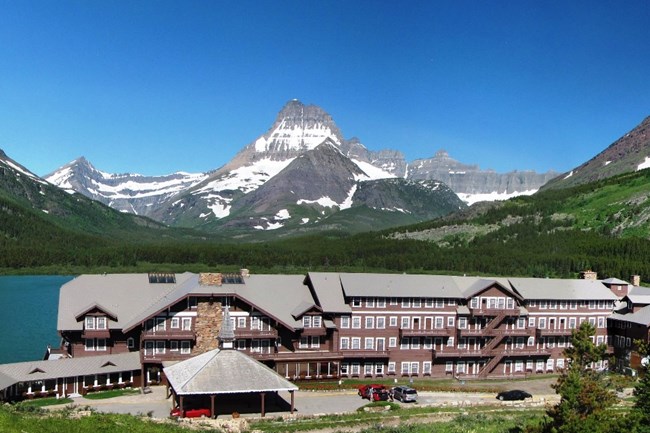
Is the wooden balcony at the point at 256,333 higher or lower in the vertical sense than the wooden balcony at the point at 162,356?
higher

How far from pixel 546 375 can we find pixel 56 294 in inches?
4322

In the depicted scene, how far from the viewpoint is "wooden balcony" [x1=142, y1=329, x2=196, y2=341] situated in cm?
6281

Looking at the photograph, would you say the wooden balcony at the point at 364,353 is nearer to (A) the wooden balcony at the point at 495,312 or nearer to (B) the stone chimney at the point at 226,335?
(A) the wooden balcony at the point at 495,312

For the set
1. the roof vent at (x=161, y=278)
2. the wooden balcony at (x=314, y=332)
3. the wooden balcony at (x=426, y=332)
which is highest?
the roof vent at (x=161, y=278)

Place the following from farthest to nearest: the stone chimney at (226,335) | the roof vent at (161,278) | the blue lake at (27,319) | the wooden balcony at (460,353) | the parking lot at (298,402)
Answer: the blue lake at (27,319)
the wooden balcony at (460,353)
the roof vent at (161,278)
the stone chimney at (226,335)
the parking lot at (298,402)

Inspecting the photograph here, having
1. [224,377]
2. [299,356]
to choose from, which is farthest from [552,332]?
[224,377]

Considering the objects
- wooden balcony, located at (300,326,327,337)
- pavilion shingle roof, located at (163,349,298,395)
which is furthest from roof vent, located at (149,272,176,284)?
pavilion shingle roof, located at (163,349,298,395)

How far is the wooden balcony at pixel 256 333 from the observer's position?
65.6m

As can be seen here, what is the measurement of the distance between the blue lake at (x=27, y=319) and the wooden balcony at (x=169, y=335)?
20.0 meters

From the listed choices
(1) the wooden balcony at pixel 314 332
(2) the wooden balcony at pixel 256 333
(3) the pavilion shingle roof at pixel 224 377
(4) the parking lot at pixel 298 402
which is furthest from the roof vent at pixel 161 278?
(3) the pavilion shingle roof at pixel 224 377

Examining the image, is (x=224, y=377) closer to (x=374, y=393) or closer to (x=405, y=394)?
(x=374, y=393)

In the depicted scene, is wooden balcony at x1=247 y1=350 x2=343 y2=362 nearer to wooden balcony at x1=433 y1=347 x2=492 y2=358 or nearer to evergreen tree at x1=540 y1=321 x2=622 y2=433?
wooden balcony at x1=433 y1=347 x2=492 y2=358

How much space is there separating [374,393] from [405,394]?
2865mm

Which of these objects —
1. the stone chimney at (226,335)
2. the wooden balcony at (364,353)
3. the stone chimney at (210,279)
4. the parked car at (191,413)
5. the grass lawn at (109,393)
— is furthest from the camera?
the wooden balcony at (364,353)
